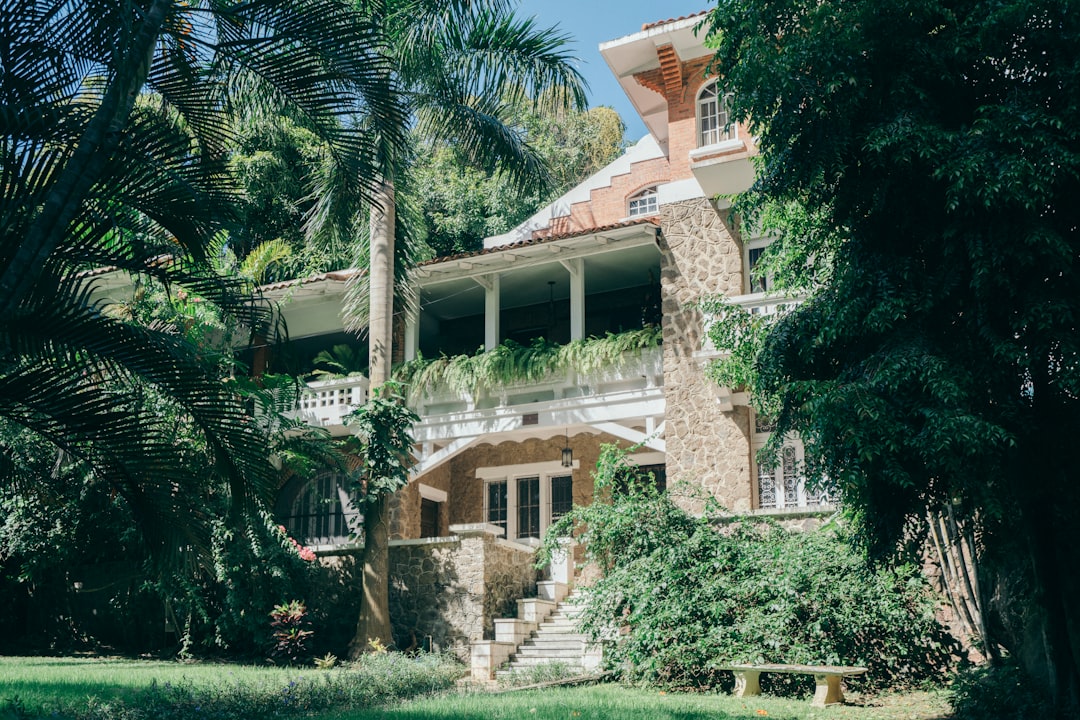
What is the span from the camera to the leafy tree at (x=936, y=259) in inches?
282

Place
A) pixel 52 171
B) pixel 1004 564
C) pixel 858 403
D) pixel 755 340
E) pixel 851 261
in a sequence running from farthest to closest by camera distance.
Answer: pixel 755 340 < pixel 1004 564 < pixel 851 261 < pixel 858 403 < pixel 52 171

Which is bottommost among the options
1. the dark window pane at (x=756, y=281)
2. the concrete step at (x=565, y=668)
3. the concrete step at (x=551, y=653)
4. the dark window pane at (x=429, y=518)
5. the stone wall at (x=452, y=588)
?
the concrete step at (x=565, y=668)

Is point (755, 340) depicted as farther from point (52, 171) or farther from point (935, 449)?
point (52, 171)

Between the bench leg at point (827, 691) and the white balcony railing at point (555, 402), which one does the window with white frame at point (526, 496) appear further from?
the bench leg at point (827, 691)

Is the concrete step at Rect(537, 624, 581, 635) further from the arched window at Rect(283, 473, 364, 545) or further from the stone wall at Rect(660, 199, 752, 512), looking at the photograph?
the arched window at Rect(283, 473, 364, 545)

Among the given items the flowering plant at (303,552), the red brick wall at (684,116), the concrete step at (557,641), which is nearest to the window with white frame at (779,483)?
the concrete step at (557,641)

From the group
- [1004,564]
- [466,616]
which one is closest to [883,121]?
[1004,564]

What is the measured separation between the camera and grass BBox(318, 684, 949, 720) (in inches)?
346

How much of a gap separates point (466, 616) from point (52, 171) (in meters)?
10.2

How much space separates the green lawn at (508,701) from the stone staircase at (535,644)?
5.84 ft

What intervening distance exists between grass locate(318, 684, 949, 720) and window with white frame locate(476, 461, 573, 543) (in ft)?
27.1

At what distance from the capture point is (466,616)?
15211 mm

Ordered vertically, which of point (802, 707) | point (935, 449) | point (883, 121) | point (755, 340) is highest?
point (883, 121)

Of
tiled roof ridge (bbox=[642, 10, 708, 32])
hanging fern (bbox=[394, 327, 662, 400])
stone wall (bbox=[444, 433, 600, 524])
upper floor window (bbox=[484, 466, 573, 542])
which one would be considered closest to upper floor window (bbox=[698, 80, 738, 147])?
tiled roof ridge (bbox=[642, 10, 708, 32])
